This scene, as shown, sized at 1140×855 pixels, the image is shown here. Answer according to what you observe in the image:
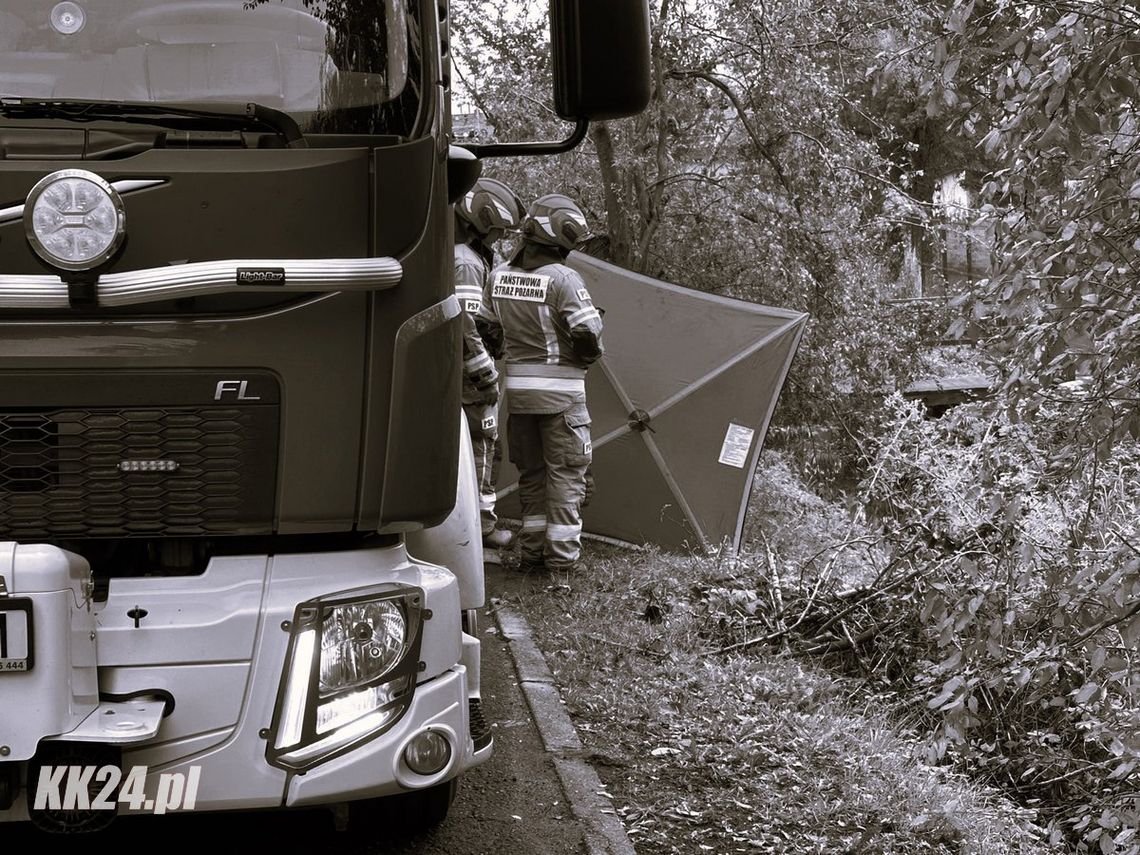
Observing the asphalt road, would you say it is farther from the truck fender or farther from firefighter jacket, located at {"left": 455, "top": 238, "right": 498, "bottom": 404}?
firefighter jacket, located at {"left": 455, "top": 238, "right": 498, "bottom": 404}

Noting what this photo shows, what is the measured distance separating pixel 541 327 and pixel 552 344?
118 millimetres

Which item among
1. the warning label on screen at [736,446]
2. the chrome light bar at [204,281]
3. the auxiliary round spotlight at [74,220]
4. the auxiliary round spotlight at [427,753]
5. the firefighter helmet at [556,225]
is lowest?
the warning label on screen at [736,446]

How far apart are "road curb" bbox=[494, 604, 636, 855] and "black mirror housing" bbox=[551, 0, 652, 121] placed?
2.20m

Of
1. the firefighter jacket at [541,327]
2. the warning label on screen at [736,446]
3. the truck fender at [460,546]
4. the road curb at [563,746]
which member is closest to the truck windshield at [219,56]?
the truck fender at [460,546]

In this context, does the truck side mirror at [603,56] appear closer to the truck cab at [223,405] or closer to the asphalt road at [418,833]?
the truck cab at [223,405]

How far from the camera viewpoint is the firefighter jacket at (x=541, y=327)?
757cm

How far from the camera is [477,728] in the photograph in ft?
11.7

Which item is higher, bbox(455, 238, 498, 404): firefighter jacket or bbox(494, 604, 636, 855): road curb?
bbox(455, 238, 498, 404): firefighter jacket

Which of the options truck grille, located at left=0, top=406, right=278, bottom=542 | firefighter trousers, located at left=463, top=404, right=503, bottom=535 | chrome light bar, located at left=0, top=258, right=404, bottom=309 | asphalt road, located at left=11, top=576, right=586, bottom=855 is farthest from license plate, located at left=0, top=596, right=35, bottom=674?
firefighter trousers, located at left=463, top=404, right=503, bottom=535

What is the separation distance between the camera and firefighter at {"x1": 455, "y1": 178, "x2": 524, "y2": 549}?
7.57 m

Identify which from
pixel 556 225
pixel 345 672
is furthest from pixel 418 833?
pixel 556 225

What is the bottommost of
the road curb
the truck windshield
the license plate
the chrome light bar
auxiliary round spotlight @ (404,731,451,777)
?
the road curb

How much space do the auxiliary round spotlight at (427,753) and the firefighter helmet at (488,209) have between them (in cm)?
482

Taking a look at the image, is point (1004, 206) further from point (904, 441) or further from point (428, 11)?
point (904, 441)
